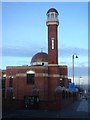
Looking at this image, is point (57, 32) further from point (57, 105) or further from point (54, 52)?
point (57, 105)

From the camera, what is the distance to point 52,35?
62.5m

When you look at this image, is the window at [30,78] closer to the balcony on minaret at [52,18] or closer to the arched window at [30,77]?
the arched window at [30,77]

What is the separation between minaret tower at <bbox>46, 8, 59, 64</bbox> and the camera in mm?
62031

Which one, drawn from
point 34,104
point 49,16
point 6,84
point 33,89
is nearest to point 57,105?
point 34,104

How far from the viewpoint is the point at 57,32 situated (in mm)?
62938

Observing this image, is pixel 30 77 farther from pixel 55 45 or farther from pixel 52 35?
pixel 52 35

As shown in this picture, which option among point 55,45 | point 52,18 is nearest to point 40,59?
point 55,45

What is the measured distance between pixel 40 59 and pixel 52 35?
10.1 meters

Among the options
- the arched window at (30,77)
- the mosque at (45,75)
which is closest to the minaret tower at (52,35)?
the mosque at (45,75)

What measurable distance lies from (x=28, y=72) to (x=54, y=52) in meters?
5.89

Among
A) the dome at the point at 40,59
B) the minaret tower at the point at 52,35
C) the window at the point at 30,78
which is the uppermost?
the minaret tower at the point at 52,35

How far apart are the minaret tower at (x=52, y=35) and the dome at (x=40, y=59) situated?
7.47 meters

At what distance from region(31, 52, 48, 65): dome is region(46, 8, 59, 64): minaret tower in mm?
7467

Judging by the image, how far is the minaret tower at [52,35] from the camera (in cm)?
6203
